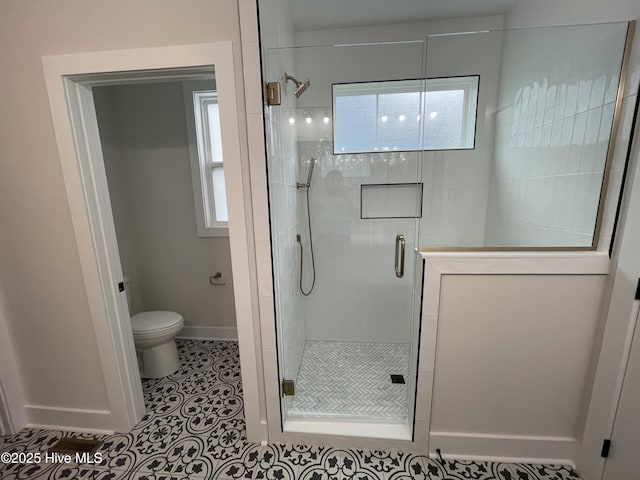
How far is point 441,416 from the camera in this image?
136 cm

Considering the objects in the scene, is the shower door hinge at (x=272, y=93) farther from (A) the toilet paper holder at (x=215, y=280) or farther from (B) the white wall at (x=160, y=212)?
(A) the toilet paper holder at (x=215, y=280)

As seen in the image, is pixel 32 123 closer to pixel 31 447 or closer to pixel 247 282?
pixel 247 282

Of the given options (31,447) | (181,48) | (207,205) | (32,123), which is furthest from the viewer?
(207,205)

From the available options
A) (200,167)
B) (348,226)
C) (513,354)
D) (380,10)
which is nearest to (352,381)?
(513,354)

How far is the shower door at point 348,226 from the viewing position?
5.35ft

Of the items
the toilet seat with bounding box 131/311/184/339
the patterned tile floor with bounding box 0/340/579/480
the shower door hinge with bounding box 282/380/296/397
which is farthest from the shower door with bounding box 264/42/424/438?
the toilet seat with bounding box 131/311/184/339

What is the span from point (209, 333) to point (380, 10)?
118 inches

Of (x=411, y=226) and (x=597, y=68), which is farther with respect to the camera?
(x=411, y=226)

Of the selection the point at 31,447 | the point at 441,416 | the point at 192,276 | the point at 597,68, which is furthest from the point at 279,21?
the point at 31,447

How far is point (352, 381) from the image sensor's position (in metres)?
1.87

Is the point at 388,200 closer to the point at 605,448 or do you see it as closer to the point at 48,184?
the point at 605,448

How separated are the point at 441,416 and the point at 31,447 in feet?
7.62

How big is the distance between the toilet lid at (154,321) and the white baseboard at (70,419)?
0.51 m

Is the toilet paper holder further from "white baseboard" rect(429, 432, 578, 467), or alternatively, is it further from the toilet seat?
"white baseboard" rect(429, 432, 578, 467)
